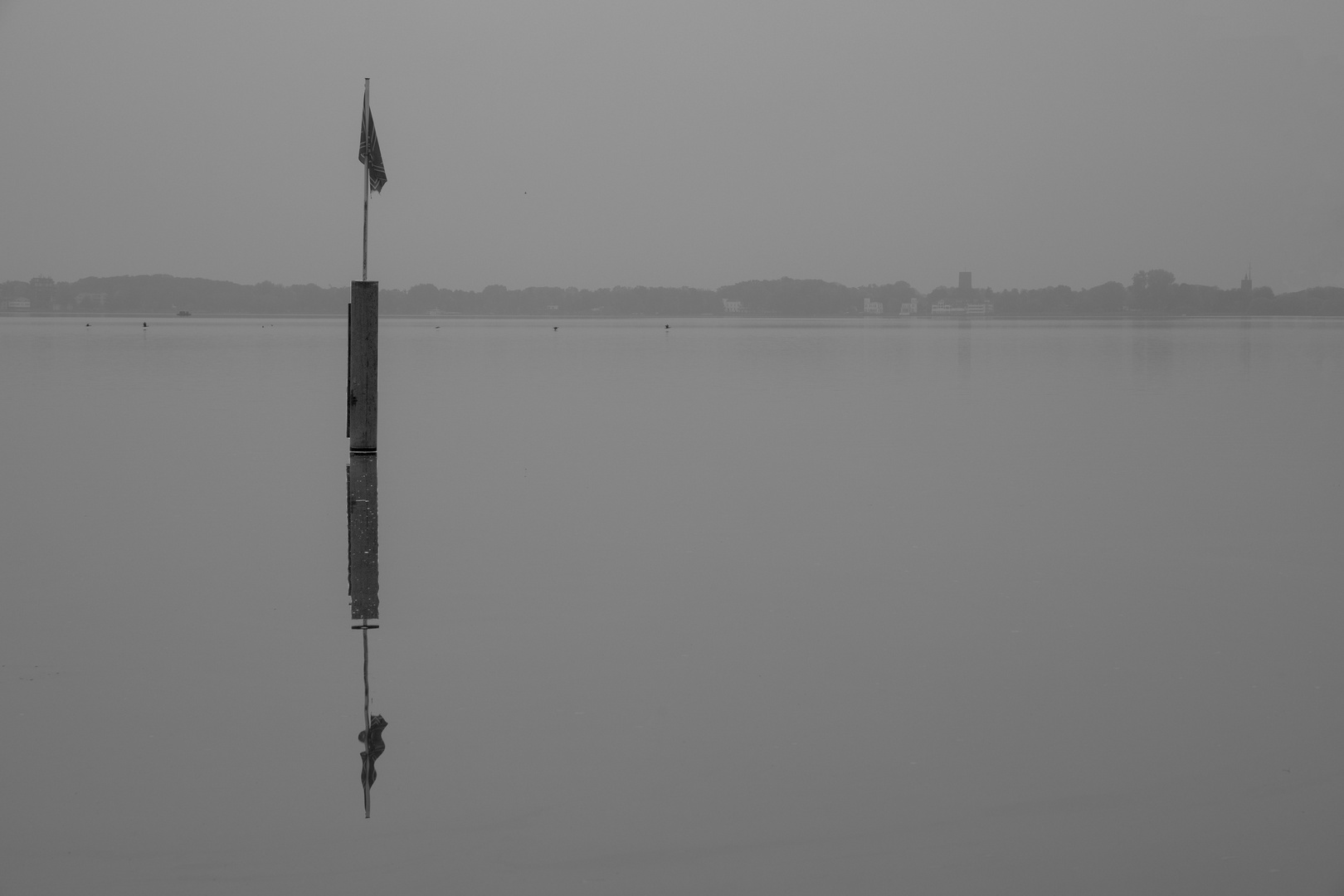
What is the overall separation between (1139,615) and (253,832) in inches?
209

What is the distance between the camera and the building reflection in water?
552 centimetres

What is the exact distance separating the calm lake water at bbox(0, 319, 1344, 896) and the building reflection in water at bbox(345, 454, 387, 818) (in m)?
0.07

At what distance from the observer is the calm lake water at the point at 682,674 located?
4641 millimetres

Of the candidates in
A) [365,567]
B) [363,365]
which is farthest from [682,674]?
[363,365]

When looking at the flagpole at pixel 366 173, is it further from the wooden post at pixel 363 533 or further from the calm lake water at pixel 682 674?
the calm lake water at pixel 682 674

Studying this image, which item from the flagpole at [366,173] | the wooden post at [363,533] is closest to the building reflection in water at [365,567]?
the wooden post at [363,533]

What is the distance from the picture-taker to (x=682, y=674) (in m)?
6.64

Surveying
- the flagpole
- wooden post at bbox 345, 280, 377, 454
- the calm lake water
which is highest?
the flagpole

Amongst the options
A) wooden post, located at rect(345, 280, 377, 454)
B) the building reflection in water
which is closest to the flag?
wooden post, located at rect(345, 280, 377, 454)

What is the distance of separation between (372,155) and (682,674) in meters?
10.4

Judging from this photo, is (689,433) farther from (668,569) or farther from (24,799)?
(24,799)

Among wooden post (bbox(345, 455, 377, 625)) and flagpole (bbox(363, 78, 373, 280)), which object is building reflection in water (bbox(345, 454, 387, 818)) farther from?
flagpole (bbox(363, 78, 373, 280))

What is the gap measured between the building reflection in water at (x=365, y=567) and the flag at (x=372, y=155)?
3.19 m

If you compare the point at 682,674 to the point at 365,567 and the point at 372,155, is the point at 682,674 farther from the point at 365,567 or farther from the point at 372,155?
the point at 372,155
